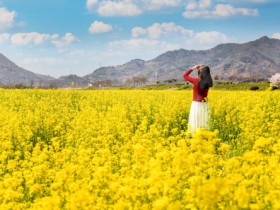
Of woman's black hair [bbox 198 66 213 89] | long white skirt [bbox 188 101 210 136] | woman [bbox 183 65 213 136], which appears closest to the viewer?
woman's black hair [bbox 198 66 213 89]

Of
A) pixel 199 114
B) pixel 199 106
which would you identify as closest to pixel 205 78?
pixel 199 106

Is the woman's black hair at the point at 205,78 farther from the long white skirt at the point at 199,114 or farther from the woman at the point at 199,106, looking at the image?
the long white skirt at the point at 199,114

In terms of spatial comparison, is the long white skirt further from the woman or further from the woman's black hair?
the woman's black hair

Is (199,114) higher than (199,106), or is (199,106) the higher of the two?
(199,106)

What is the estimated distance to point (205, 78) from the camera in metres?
11.6

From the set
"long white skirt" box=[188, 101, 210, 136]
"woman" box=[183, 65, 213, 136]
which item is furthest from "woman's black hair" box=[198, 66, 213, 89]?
"long white skirt" box=[188, 101, 210, 136]

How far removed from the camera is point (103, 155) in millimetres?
7953

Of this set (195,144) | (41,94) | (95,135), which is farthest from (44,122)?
(41,94)

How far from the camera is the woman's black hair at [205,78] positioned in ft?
37.8

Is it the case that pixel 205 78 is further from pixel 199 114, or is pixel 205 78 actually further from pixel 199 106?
pixel 199 114

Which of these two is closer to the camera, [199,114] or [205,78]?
[205,78]

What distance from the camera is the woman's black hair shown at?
37.8 ft

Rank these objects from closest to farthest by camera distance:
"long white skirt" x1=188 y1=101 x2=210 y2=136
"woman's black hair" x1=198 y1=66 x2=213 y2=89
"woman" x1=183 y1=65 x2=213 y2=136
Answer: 1. "woman's black hair" x1=198 y1=66 x2=213 y2=89
2. "woman" x1=183 y1=65 x2=213 y2=136
3. "long white skirt" x1=188 y1=101 x2=210 y2=136

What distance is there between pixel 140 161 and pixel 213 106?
33.2 ft
